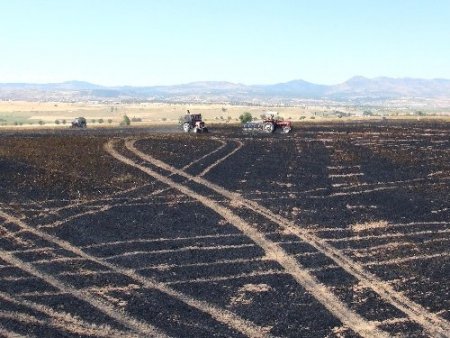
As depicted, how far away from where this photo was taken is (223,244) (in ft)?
65.6

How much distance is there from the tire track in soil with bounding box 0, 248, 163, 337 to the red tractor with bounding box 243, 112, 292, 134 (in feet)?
113

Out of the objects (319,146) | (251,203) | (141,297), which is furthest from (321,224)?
(319,146)

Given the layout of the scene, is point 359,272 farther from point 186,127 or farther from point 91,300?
point 186,127

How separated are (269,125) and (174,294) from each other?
36055 mm

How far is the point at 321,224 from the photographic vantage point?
22266 millimetres

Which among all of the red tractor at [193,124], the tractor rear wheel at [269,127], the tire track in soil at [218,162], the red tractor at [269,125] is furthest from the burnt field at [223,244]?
the red tractor at [193,124]

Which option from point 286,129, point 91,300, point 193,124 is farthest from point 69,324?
point 286,129

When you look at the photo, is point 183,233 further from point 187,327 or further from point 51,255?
point 187,327

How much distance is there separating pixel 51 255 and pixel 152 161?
15.4m

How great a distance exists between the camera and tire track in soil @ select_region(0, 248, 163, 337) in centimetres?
1370

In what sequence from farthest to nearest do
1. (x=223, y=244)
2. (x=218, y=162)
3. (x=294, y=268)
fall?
(x=218, y=162)
(x=223, y=244)
(x=294, y=268)

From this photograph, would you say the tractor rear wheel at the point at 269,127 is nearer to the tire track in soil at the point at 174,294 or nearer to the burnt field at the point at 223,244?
the burnt field at the point at 223,244

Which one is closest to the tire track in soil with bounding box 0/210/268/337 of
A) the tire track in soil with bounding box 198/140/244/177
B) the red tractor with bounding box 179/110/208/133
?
the tire track in soil with bounding box 198/140/244/177

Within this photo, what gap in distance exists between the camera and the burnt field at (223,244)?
14.4 meters
